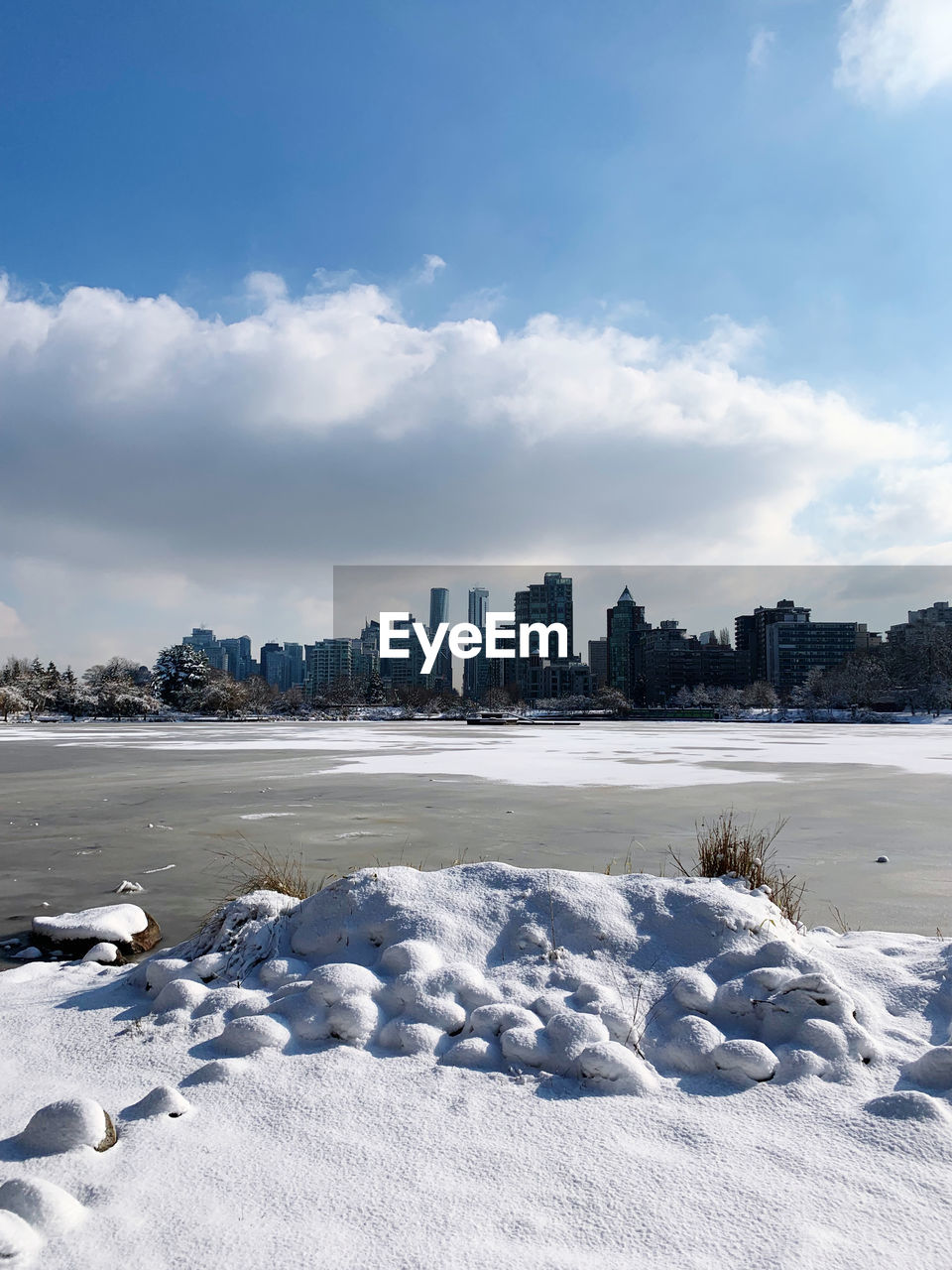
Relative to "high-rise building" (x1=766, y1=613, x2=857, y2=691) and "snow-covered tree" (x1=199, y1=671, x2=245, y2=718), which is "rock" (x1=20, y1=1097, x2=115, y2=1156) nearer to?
"snow-covered tree" (x1=199, y1=671, x2=245, y2=718)

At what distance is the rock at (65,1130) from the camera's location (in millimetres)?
2646

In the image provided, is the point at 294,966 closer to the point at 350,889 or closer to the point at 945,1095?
the point at 350,889

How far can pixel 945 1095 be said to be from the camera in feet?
9.88

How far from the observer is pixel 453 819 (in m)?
10.8

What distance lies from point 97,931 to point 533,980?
10.0 feet

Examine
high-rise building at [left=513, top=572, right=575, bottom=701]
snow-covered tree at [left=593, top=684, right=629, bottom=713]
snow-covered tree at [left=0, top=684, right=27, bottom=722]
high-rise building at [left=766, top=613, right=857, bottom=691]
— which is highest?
high-rise building at [left=513, top=572, right=575, bottom=701]

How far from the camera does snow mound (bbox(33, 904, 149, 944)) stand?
5.24m

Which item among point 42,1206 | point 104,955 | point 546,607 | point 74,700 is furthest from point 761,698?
point 42,1206

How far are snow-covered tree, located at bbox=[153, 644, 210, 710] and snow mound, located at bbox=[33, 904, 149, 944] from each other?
3415 inches

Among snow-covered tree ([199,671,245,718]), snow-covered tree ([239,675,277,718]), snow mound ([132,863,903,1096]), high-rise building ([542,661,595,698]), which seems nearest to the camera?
snow mound ([132,863,903,1096])

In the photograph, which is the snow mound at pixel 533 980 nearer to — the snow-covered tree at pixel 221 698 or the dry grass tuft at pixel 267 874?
the dry grass tuft at pixel 267 874

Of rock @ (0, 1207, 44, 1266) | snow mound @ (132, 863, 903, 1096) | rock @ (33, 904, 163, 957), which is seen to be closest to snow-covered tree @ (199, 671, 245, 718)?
rock @ (33, 904, 163, 957)

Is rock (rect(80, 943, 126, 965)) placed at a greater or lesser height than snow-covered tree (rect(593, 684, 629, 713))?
greater

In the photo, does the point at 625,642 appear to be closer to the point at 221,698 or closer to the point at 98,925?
the point at 221,698
